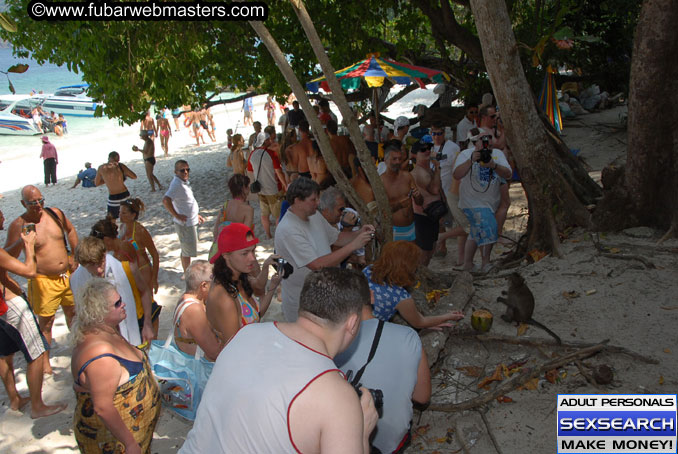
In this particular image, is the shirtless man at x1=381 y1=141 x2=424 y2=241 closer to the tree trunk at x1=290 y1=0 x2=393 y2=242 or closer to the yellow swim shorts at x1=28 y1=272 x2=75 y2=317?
the tree trunk at x1=290 y1=0 x2=393 y2=242

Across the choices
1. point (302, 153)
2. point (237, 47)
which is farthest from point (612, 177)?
point (237, 47)

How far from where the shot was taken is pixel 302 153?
8602 mm

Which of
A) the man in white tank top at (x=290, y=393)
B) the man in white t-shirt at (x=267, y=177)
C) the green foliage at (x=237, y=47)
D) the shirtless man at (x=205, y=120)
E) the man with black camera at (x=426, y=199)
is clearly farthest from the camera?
the shirtless man at (x=205, y=120)

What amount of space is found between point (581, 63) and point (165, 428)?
14.3 meters

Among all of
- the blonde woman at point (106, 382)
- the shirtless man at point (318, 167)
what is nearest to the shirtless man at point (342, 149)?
the shirtless man at point (318, 167)

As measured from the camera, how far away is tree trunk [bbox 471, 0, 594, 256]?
18.4ft

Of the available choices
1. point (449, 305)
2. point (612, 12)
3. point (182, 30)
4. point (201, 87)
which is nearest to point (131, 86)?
point (182, 30)

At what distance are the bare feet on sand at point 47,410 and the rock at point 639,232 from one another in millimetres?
5897

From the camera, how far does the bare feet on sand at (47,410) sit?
15.5ft

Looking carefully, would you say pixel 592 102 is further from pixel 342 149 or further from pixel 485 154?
pixel 485 154

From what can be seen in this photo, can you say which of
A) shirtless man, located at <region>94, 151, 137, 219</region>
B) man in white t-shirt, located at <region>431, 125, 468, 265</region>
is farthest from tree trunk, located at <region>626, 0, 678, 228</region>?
shirtless man, located at <region>94, 151, 137, 219</region>

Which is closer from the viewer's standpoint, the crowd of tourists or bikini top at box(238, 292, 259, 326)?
the crowd of tourists

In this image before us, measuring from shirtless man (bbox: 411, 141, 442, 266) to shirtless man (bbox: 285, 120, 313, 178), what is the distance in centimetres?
250

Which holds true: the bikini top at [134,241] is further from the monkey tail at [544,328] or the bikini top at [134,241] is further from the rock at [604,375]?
the rock at [604,375]
